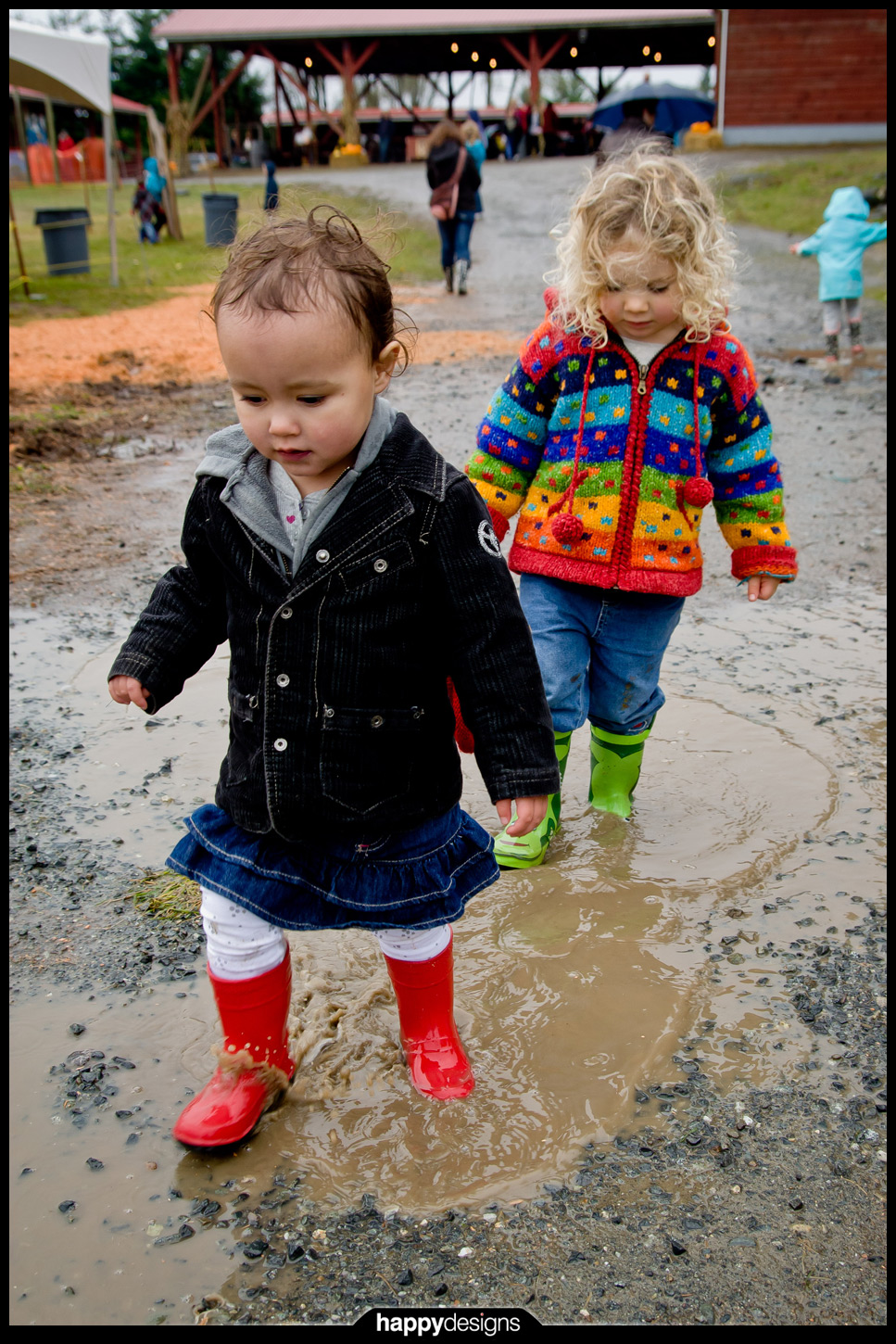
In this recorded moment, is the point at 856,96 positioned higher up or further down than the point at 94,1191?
higher up

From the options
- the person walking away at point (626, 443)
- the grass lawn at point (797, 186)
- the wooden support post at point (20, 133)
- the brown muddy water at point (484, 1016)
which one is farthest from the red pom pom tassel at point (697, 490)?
the wooden support post at point (20, 133)

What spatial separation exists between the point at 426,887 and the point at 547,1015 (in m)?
0.55

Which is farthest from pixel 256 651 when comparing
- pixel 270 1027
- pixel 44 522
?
pixel 44 522

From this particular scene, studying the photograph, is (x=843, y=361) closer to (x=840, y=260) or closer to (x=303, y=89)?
(x=840, y=260)

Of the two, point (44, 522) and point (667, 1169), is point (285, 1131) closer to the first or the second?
point (667, 1169)

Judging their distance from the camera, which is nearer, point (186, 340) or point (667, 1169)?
point (667, 1169)

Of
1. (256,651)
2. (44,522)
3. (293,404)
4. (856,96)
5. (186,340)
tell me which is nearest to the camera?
(293,404)

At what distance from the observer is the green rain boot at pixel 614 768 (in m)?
2.87

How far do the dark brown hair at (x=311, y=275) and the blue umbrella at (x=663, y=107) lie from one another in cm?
1744

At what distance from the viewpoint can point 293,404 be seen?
5.37 feet

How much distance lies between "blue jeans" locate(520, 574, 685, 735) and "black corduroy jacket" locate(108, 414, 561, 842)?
2.57 ft

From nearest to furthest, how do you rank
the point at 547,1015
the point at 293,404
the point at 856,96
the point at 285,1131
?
1. the point at 293,404
2. the point at 285,1131
3. the point at 547,1015
4. the point at 856,96

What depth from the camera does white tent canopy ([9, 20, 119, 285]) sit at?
11344 mm

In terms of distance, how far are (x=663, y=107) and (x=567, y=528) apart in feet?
58.8
